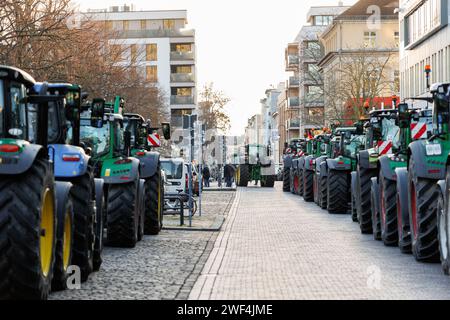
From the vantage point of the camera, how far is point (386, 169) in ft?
66.8

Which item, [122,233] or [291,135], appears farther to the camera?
[291,135]

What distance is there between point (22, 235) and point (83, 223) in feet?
12.1

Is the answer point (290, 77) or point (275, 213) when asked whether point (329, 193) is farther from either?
point (290, 77)

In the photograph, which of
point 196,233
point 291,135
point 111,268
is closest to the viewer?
point 111,268

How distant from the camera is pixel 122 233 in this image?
19.8 m

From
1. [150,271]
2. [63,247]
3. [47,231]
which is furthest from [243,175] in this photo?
[47,231]

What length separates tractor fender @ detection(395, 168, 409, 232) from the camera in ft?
60.4

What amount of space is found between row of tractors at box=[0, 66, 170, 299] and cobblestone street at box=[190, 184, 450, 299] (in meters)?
1.55

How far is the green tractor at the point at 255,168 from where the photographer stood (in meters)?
70.2

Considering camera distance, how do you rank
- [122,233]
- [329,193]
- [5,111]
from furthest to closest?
1. [329,193]
2. [122,233]
3. [5,111]

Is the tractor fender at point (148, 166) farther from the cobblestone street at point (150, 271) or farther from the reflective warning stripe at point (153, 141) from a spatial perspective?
the reflective warning stripe at point (153, 141)
